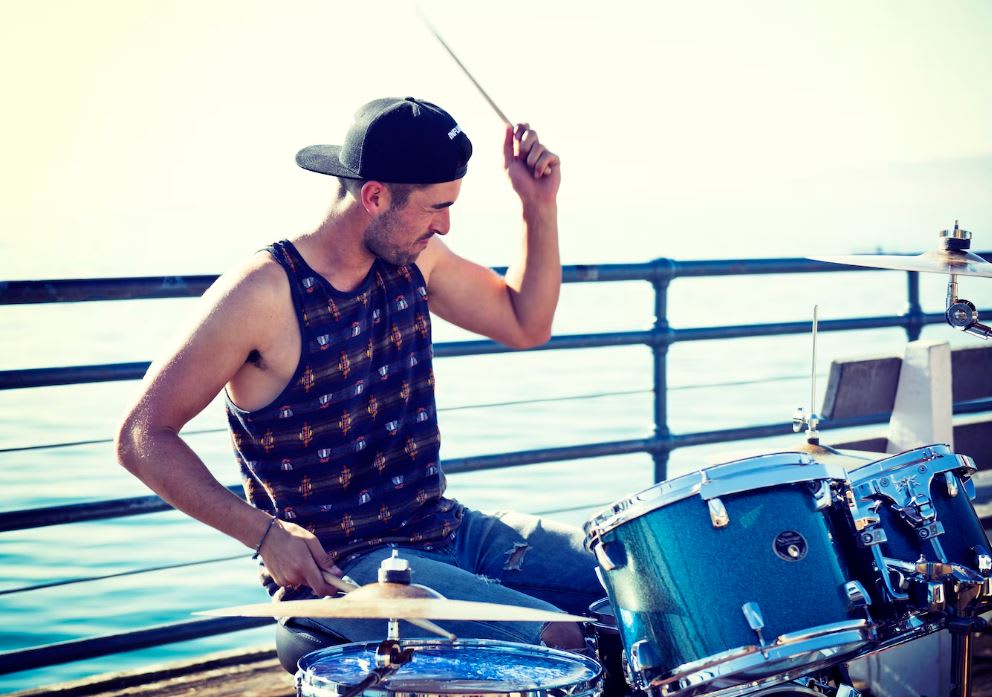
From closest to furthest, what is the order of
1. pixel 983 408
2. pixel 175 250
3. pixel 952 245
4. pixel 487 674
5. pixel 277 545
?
pixel 487 674, pixel 277 545, pixel 952 245, pixel 983 408, pixel 175 250

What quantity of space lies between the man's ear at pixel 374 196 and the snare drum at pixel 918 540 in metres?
1.20

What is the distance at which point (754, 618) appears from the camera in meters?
2.19

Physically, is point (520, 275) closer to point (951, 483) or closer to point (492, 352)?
point (492, 352)

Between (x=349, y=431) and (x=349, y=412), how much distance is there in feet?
0.14

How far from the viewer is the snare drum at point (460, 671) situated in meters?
2.01

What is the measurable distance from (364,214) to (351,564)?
0.79 meters

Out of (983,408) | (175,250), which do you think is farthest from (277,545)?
(175,250)

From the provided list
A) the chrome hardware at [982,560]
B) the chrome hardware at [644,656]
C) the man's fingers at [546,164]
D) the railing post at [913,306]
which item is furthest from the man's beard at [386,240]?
the railing post at [913,306]

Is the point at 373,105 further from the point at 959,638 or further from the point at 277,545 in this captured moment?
the point at 959,638

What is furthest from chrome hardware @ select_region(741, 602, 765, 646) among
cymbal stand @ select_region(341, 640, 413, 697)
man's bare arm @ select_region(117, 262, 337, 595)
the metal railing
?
the metal railing

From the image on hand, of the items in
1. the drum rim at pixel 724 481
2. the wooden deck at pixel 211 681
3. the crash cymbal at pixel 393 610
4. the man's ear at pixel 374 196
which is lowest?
the wooden deck at pixel 211 681

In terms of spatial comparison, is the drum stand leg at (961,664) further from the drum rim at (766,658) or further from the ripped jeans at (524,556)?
the ripped jeans at (524,556)

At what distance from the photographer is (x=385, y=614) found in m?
1.83

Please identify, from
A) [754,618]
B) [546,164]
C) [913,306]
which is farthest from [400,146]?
[913,306]
